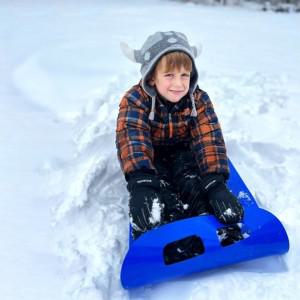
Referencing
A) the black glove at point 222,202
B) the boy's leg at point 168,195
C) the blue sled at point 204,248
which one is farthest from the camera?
the boy's leg at point 168,195

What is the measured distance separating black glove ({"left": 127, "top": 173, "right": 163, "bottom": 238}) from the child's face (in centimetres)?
40

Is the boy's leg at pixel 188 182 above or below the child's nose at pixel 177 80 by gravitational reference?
below

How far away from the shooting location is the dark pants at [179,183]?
6.14 feet

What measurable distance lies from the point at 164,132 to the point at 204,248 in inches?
24.3

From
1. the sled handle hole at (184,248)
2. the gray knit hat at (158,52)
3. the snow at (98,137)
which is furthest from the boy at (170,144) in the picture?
the snow at (98,137)

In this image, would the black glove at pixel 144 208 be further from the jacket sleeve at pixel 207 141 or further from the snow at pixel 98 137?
the jacket sleeve at pixel 207 141

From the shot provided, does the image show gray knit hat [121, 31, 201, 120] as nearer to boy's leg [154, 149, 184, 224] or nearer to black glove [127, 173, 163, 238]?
boy's leg [154, 149, 184, 224]

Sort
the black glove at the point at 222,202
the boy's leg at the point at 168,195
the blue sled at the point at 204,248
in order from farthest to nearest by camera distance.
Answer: the boy's leg at the point at 168,195
the black glove at the point at 222,202
the blue sled at the point at 204,248

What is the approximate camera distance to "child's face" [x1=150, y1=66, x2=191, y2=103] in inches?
75.3

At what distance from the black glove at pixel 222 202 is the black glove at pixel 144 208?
0.20m

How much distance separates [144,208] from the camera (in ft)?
5.66

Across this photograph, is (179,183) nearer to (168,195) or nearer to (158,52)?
(168,195)

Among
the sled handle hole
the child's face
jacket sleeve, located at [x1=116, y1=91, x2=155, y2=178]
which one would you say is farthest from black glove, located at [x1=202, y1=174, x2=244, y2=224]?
the child's face

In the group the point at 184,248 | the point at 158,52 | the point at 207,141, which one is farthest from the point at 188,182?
the point at 158,52
